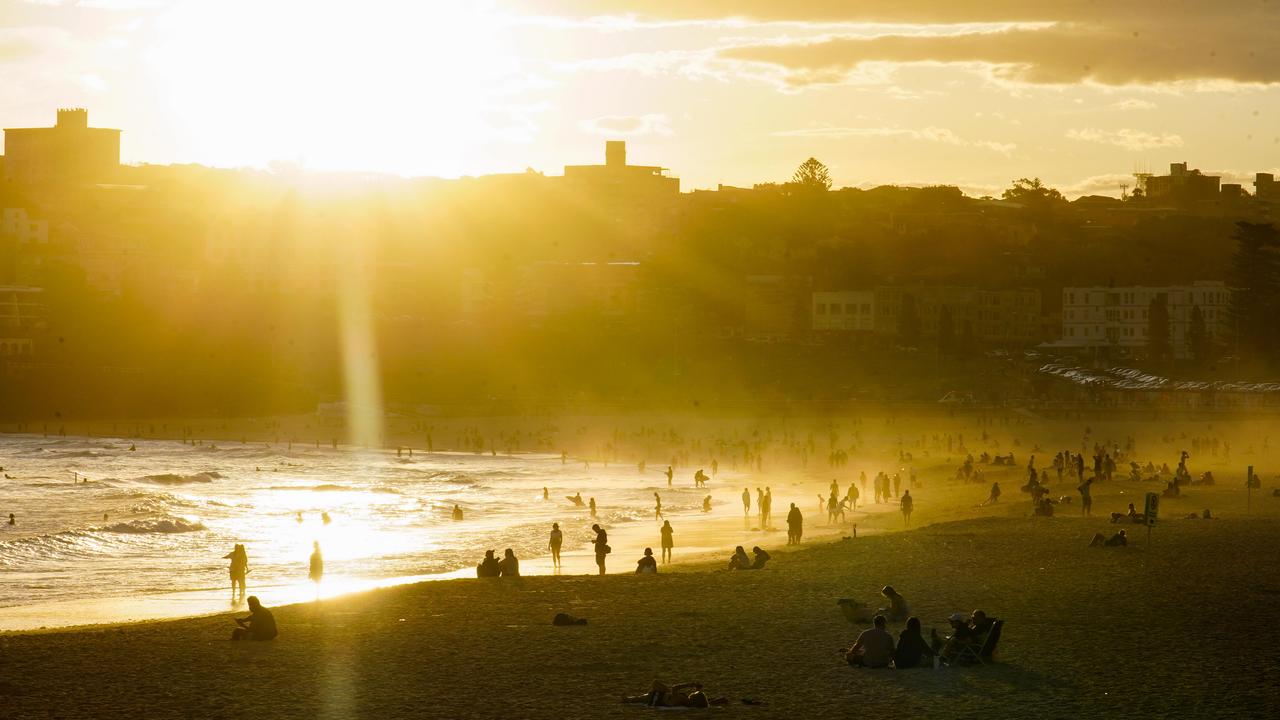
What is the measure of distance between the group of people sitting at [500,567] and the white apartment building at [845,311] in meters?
79.1

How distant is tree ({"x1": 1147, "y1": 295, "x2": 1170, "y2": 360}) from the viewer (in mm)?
84375

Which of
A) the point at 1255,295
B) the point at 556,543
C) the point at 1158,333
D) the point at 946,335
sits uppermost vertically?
the point at 1255,295

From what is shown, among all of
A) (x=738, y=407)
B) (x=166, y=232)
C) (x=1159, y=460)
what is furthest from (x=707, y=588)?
(x=166, y=232)

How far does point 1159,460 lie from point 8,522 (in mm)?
30884

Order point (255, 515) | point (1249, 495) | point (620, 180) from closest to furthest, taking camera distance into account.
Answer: point (1249, 495)
point (255, 515)
point (620, 180)

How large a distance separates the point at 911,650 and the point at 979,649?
577mm

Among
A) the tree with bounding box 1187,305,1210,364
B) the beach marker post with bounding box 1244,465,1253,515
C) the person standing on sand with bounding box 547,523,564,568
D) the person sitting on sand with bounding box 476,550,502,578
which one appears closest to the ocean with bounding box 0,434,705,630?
the person standing on sand with bounding box 547,523,564,568

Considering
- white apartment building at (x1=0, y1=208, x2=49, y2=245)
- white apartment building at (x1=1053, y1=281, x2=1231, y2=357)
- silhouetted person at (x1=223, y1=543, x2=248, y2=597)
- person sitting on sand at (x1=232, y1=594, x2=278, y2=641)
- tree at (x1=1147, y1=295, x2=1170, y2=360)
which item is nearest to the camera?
person sitting on sand at (x1=232, y1=594, x2=278, y2=641)

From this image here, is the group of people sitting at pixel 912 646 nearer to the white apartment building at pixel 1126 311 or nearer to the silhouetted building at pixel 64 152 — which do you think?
the white apartment building at pixel 1126 311

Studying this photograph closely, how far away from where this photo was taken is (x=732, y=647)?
1407 centimetres

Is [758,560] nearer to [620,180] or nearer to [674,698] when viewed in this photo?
[674,698]

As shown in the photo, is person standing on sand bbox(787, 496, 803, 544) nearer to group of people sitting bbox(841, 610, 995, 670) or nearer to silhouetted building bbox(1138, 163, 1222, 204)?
group of people sitting bbox(841, 610, 995, 670)

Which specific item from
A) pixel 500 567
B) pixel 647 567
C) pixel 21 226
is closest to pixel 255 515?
pixel 500 567

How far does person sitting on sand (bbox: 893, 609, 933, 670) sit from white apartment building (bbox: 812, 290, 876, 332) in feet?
282
